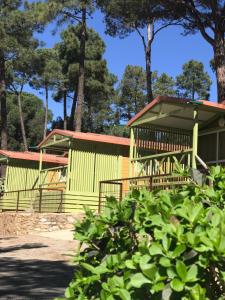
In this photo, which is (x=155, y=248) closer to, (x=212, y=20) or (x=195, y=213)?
(x=195, y=213)

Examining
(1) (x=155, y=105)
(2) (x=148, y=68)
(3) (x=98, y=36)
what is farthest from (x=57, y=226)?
(3) (x=98, y=36)

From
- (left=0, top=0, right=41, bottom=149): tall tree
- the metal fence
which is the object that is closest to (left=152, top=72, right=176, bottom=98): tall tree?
(left=0, top=0, right=41, bottom=149): tall tree

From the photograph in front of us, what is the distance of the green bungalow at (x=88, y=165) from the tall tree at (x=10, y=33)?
12904mm

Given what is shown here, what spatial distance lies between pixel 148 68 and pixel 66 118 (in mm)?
21901

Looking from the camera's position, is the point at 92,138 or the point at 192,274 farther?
the point at 92,138

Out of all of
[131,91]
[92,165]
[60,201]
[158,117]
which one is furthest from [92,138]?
[131,91]

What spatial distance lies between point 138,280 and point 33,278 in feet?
19.5

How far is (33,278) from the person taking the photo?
793 centimetres

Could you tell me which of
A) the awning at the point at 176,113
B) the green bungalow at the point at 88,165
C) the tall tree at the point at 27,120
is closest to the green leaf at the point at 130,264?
the awning at the point at 176,113

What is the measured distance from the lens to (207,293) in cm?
226

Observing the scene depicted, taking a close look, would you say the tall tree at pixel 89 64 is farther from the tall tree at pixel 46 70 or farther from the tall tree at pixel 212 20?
the tall tree at pixel 212 20

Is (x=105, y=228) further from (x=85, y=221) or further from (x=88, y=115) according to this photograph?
(x=88, y=115)

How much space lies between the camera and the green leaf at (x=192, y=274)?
2.17 metres

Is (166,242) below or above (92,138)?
below
